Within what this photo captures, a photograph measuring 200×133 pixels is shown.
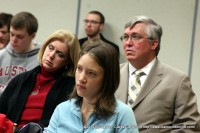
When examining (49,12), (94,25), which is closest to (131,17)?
(94,25)

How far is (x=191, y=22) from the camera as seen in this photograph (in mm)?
5102

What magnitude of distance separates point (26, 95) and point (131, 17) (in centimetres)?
306

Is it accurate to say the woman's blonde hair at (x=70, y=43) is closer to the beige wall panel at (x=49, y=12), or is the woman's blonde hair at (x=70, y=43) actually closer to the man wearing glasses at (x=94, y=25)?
the man wearing glasses at (x=94, y=25)

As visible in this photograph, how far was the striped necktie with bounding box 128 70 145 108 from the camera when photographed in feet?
8.01

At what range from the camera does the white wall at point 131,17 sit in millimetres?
5125

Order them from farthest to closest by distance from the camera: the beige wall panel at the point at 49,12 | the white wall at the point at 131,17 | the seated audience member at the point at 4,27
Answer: the beige wall panel at the point at 49,12
the white wall at the point at 131,17
the seated audience member at the point at 4,27

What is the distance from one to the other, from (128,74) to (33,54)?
973 mm

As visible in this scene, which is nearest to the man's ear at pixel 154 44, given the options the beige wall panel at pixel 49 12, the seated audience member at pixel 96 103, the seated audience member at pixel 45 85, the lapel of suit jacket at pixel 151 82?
the lapel of suit jacket at pixel 151 82

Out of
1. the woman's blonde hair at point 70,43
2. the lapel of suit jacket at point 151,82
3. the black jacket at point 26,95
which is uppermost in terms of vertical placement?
the woman's blonde hair at point 70,43

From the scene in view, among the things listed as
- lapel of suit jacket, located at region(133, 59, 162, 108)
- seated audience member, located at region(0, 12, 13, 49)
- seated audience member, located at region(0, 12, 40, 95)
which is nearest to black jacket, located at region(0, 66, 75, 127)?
lapel of suit jacket, located at region(133, 59, 162, 108)

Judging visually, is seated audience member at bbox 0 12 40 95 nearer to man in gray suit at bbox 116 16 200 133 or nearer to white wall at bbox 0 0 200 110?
man in gray suit at bbox 116 16 200 133

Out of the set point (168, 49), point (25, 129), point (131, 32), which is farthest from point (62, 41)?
point (168, 49)

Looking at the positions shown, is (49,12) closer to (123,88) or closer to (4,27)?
(4,27)

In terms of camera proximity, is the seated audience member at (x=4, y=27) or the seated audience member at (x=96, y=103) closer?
the seated audience member at (x=96, y=103)
